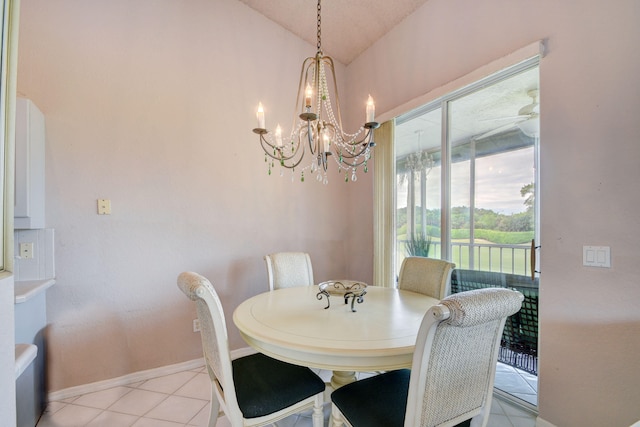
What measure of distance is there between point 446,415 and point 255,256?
2.06 m

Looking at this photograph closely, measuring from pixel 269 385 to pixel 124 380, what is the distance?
1.60 meters

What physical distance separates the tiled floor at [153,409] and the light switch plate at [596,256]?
1036mm

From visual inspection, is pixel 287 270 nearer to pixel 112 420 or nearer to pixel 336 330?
pixel 336 330

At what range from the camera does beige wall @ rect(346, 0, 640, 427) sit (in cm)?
133

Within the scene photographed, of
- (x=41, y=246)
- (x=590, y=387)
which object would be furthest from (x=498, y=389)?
(x=41, y=246)

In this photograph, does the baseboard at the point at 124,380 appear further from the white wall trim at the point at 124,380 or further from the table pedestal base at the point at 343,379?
the table pedestal base at the point at 343,379

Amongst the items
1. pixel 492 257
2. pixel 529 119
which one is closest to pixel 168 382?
pixel 492 257

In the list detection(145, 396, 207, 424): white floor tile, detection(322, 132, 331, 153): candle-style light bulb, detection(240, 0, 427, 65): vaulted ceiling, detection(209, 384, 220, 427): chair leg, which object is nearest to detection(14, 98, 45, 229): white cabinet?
detection(145, 396, 207, 424): white floor tile

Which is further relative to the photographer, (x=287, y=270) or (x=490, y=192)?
(x=287, y=270)

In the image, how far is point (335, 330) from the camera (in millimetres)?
1299

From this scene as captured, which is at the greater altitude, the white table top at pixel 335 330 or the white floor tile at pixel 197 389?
the white table top at pixel 335 330

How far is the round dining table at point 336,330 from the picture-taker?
3.75 feet

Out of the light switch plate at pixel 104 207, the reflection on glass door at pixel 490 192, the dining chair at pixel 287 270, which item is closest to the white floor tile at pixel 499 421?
the reflection on glass door at pixel 490 192

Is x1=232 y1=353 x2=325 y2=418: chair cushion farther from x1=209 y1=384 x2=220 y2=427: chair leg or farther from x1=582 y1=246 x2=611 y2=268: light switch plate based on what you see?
Result: x1=582 y1=246 x2=611 y2=268: light switch plate
